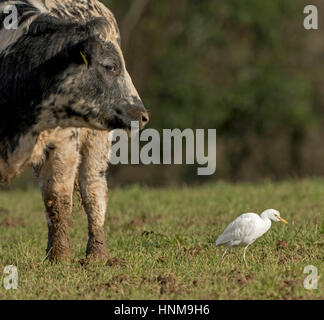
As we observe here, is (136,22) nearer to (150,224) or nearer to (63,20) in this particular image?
(150,224)

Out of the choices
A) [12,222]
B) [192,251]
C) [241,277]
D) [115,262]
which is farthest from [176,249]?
[12,222]

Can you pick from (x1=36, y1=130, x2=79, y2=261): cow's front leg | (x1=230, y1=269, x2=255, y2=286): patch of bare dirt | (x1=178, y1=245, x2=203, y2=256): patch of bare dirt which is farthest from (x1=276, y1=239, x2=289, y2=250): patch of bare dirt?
(x1=36, y1=130, x2=79, y2=261): cow's front leg

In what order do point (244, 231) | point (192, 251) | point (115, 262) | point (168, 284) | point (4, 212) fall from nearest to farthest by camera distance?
point (168, 284) → point (244, 231) → point (115, 262) → point (192, 251) → point (4, 212)

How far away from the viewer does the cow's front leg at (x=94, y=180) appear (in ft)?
25.6

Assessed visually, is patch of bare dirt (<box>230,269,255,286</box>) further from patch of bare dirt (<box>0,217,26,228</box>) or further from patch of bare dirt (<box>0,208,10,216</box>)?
patch of bare dirt (<box>0,208,10,216</box>)

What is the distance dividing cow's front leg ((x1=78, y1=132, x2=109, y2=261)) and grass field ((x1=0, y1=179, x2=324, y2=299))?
28 cm

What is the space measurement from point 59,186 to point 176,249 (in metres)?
1.16

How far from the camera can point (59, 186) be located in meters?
7.27

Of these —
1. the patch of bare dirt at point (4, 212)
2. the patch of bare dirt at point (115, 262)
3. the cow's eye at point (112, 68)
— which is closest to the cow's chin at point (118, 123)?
the cow's eye at point (112, 68)

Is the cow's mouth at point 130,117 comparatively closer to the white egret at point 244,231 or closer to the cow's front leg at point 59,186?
the cow's front leg at point 59,186

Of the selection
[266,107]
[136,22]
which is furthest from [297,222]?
[136,22]

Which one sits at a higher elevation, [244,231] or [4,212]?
[4,212]

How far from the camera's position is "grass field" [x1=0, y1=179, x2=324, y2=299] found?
223 inches

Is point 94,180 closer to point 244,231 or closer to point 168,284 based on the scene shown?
point 244,231
